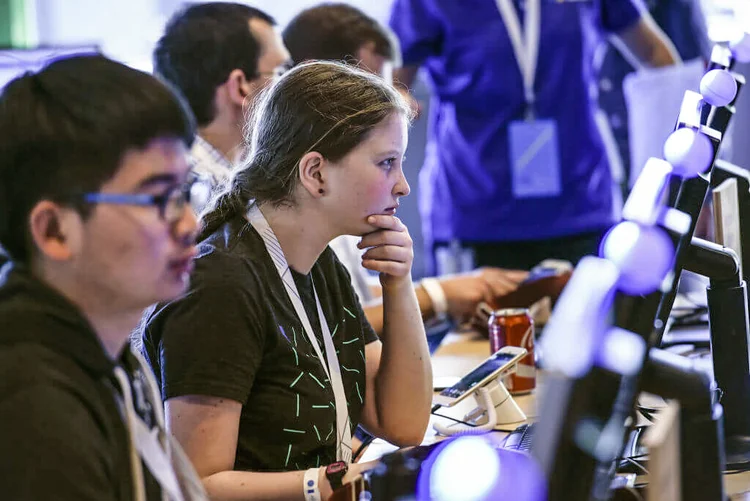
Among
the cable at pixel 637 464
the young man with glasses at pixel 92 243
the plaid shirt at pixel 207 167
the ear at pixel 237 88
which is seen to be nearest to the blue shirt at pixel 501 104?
the ear at pixel 237 88

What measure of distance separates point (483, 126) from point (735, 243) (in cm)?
155

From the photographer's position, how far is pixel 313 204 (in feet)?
4.88

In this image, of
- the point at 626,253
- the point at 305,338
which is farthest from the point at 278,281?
the point at 626,253

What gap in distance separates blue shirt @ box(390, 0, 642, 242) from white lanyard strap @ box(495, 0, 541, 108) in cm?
2

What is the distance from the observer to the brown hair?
147cm

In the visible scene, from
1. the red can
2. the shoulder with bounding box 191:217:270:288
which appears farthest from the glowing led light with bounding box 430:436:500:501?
the red can

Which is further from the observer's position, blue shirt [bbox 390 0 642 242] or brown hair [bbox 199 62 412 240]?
blue shirt [bbox 390 0 642 242]

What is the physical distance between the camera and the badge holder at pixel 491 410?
161 centimetres

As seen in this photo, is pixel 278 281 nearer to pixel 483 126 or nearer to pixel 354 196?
pixel 354 196

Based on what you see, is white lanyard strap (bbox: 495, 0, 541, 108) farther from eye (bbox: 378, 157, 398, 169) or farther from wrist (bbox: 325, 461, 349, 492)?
wrist (bbox: 325, 461, 349, 492)

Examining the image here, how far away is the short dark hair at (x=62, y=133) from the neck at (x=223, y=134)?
3.98 feet

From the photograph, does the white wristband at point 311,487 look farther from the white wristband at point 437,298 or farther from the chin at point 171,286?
the white wristband at point 437,298

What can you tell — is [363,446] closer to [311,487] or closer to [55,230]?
[311,487]

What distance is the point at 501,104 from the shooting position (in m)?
2.90
